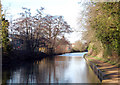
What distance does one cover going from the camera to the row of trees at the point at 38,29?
1394 inches

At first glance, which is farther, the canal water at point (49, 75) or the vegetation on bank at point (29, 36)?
the vegetation on bank at point (29, 36)

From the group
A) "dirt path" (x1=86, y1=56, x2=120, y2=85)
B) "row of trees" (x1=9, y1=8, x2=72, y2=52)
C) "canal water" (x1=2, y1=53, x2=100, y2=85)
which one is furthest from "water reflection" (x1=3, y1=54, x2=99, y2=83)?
"row of trees" (x1=9, y1=8, x2=72, y2=52)

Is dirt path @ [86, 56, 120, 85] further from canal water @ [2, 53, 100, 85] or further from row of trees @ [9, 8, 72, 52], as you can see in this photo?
row of trees @ [9, 8, 72, 52]

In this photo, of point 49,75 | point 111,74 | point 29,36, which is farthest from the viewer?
point 29,36

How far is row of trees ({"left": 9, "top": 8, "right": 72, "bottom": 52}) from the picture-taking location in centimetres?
3541

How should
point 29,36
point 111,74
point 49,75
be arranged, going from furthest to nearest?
point 29,36, point 49,75, point 111,74

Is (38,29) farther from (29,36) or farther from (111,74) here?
(111,74)

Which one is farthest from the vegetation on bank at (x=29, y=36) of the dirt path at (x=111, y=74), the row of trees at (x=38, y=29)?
the dirt path at (x=111, y=74)

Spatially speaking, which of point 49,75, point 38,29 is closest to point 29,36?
point 38,29

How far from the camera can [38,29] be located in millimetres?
41656

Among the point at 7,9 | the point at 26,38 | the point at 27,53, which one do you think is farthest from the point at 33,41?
the point at 7,9

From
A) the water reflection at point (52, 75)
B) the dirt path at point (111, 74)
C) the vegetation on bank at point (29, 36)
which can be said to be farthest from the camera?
the vegetation on bank at point (29, 36)

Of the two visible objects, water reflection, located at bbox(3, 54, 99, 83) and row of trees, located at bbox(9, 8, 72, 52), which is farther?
row of trees, located at bbox(9, 8, 72, 52)

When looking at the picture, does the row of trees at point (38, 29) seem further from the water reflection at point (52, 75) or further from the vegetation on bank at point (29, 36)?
the water reflection at point (52, 75)
